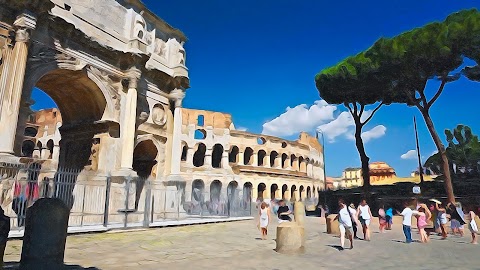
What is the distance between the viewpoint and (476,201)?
801 inches

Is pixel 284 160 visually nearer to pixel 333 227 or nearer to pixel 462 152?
pixel 462 152

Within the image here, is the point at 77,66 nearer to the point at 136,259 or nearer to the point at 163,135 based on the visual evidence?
the point at 163,135

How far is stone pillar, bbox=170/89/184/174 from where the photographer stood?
1522 centimetres

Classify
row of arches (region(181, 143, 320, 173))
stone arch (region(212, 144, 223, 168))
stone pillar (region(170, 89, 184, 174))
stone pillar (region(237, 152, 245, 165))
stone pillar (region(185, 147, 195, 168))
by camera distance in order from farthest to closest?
1. stone arch (region(212, 144, 223, 168))
2. stone pillar (region(237, 152, 245, 165))
3. row of arches (region(181, 143, 320, 173))
4. stone pillar (region(185, 147, 195, 168))
5. stone pillar (region(170, 89, 184, 174))

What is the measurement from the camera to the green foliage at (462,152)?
3877cm

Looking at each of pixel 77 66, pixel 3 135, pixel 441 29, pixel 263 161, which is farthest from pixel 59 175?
pixel 263 161

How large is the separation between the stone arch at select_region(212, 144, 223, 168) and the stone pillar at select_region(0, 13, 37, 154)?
2790cm

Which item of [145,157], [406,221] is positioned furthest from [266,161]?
[406,221]

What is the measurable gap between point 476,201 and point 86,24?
2263cm

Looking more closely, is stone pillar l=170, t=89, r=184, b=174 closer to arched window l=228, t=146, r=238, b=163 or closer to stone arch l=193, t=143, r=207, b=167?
stone arch l=193, t=143, r=207, b=167

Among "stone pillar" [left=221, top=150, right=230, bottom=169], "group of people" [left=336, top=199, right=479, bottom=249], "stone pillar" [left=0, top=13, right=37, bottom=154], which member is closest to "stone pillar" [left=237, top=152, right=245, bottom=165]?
"stone pillar" [left=221, top=150, right=230, bottom=169]

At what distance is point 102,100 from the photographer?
1277 cm

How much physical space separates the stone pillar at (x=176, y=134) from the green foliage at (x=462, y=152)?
3236 cm

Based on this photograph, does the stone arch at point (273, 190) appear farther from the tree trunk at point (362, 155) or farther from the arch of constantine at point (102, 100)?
the arch of constantine at point (102, 100)
